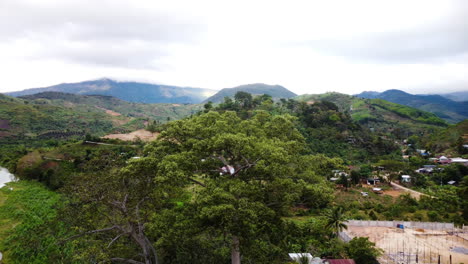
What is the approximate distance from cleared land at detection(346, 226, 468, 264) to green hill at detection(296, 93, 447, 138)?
238ft

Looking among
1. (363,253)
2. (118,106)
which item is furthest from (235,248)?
(118,106)

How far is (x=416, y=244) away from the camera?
24391mm

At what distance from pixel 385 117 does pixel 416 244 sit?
106 m

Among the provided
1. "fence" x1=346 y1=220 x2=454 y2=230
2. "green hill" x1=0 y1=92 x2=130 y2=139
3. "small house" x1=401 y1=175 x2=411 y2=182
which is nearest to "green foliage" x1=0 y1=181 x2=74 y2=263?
"fence" x1=346 y1=220 x2=454 y2=230

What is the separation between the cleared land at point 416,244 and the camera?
21625 millimetres

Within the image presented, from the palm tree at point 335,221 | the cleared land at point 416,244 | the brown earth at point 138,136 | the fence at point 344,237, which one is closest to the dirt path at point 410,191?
the cleared land at point 416,244

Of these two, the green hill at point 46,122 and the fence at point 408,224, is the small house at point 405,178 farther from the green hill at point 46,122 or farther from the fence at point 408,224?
the green hill at point 46,122

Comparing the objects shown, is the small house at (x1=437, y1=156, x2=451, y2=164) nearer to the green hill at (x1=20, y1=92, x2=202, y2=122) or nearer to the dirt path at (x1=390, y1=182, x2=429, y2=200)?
the dirt path at (x1=390, y1=182, x2=429, y2=200)

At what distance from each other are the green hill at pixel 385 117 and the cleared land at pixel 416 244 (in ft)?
238

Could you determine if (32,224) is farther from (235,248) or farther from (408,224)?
(408,224)

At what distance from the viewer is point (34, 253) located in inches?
729

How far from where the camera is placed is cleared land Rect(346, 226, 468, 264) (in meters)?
21.6

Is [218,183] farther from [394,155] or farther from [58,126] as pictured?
[58,126]

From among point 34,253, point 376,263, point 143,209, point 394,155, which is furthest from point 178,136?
point 394,155
